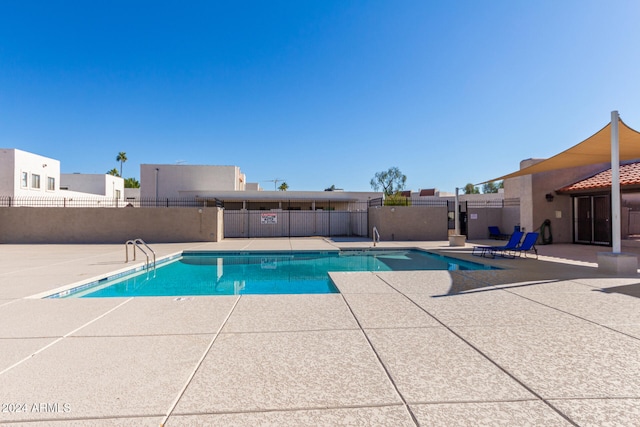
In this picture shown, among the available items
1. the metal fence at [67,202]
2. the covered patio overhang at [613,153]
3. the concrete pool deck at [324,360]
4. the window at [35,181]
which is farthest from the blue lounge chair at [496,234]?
the window at [35,181]

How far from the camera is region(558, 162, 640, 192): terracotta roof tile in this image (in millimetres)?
12905

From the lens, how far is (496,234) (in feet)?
61.9

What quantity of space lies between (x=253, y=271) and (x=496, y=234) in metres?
14.8

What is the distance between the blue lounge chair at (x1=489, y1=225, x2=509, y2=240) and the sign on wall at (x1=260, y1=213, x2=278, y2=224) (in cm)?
1288

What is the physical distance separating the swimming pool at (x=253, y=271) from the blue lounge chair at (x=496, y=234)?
753cm

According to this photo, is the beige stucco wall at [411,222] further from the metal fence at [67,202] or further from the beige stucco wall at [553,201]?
the metal fence at [67,202]

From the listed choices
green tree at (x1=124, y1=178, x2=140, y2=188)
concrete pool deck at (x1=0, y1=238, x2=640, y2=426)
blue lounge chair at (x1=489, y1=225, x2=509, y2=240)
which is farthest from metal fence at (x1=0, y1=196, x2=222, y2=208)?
green tree at (x1=124, y1=178, x2=140, y2=188)

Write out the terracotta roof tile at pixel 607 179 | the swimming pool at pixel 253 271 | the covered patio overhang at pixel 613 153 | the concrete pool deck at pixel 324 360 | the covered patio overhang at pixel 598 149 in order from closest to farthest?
1. the concrete pool deck at pixel 324 360
2. the swimming pool at pixel 253 271
3. the covered patio overhang at pixel 613 153
4. the covered patio overhang at pixel 598 149
5. the terracotta roof tile at pixel 607 179

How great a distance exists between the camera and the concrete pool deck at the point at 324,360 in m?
2.33

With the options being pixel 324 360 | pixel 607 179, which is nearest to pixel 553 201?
pixel 607 179

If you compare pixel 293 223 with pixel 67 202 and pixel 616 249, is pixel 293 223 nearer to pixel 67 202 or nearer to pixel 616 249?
pixel 616 249

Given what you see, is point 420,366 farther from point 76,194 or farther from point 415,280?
point 76,194

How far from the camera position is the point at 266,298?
18.5ft

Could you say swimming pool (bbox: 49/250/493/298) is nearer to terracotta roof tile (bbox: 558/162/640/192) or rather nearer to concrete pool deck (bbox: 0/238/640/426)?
concrete pool deck (bbox: 0/238/640/426)
